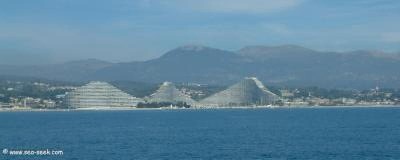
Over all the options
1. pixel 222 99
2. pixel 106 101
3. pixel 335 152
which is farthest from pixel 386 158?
pixel 222 99

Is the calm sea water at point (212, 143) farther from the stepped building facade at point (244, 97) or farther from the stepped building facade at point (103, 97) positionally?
the stepped building facade at point (244, 97)

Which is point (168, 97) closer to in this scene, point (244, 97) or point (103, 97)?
point (103, 97)

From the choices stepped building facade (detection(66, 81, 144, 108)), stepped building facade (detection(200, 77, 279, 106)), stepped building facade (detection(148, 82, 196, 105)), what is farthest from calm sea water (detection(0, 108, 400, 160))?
stepped building facade (detection(200, 77, 279, 106))

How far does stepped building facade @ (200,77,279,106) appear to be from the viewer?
7534 inches

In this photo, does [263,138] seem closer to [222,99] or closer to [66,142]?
[66,142]

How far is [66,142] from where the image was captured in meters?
60.8

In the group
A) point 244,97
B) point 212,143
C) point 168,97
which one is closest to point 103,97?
point 168,97

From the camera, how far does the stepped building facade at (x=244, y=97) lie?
191 m

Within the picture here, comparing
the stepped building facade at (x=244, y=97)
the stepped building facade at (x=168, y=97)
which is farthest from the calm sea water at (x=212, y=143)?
the stepped building facade at (x=244, y=97)

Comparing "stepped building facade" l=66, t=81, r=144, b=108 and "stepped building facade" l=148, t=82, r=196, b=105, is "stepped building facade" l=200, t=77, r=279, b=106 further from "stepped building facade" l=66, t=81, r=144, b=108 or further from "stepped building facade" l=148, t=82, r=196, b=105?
"stepped building facade" l=66, t=81, r=144, b=108

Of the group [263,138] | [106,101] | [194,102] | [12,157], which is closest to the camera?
[12,157]

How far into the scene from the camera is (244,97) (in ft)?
633

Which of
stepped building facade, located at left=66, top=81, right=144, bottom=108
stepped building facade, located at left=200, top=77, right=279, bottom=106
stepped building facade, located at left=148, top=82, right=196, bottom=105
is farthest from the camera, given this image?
stepped building facade, located at left=200, top=77, right=279, bottom=106

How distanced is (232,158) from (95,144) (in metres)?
13.2
